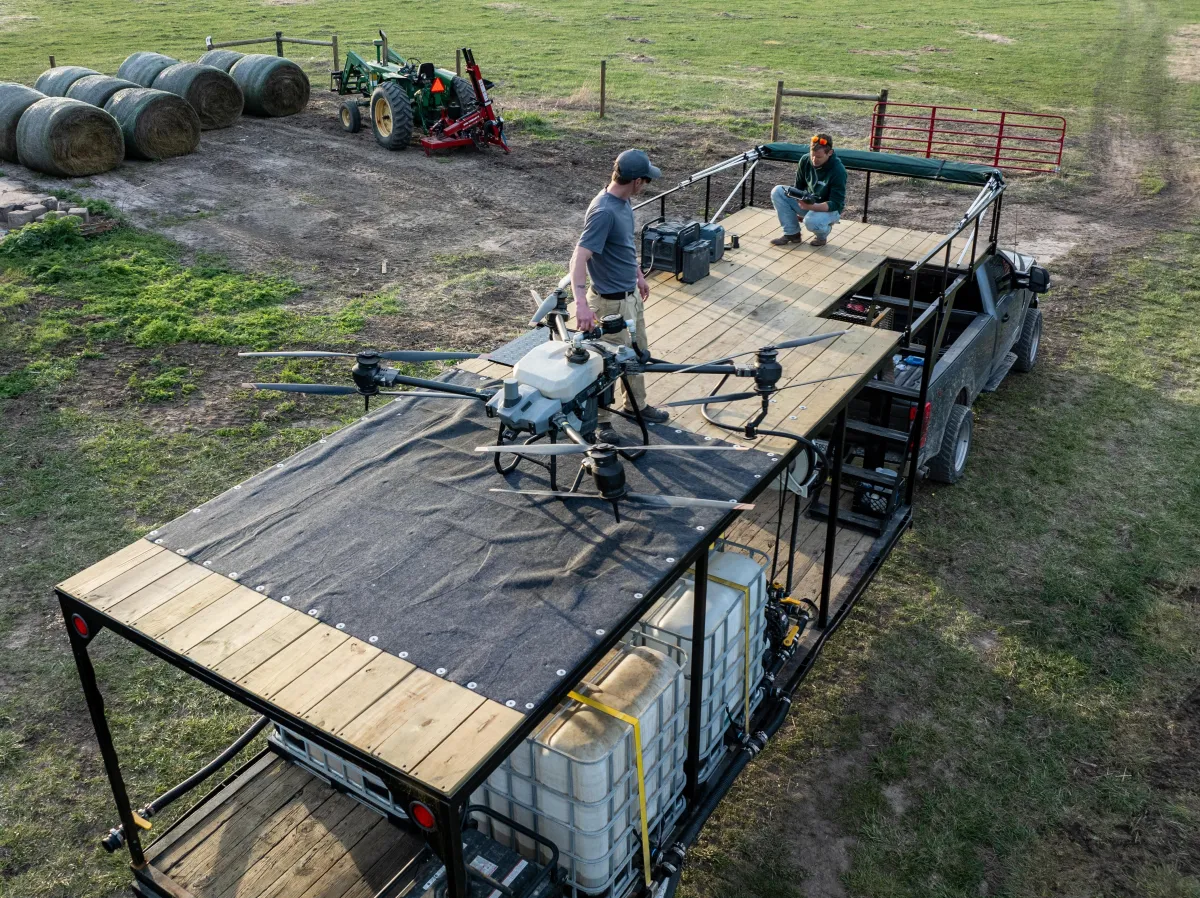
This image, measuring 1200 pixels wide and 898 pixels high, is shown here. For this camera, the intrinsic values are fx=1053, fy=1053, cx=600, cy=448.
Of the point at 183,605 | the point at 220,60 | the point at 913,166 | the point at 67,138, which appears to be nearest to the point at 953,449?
the point at 913,166

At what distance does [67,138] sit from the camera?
2008 cm

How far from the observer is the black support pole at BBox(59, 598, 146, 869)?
5.25 meters

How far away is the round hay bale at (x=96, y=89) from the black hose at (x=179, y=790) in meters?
19.3

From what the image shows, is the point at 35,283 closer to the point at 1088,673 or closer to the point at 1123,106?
the point at 1088,673

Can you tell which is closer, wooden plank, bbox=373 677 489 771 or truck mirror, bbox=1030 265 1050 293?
wooden plank, bbox=373 677 489 771

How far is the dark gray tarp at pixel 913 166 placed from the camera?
1091 centimetres

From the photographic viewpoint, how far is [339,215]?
19.1m

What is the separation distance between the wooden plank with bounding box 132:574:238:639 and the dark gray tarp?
27.3 ft

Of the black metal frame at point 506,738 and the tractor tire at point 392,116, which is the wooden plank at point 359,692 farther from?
the tractor tire at point 392,116

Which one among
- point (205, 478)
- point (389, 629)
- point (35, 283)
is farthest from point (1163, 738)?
point (35, 283)

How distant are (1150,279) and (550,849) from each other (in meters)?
15.0

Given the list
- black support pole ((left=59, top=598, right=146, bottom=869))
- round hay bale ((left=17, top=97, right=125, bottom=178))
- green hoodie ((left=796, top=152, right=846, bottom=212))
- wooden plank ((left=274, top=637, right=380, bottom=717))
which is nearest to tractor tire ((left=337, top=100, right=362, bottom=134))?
round hay bale ((left=17, top=97, right=125, bottom=178))

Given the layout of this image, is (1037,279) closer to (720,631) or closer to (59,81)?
(720,631)

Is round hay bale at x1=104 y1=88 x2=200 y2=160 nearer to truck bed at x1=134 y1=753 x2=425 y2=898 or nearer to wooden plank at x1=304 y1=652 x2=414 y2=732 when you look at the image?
truck bed at x1=134 y1=753 x2=425 y2=898
